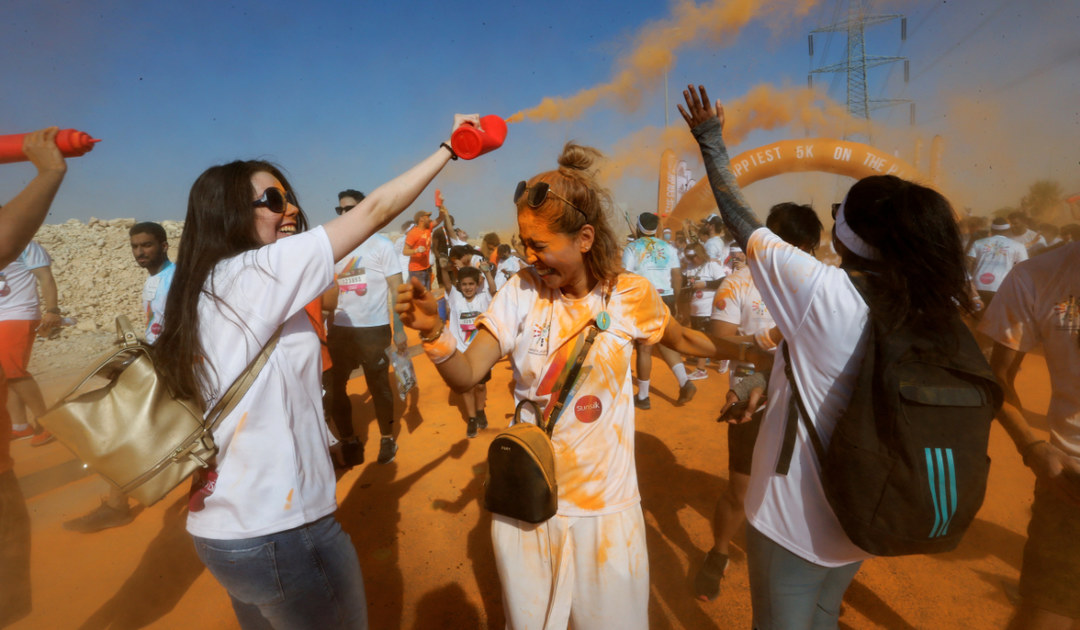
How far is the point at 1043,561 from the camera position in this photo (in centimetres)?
197

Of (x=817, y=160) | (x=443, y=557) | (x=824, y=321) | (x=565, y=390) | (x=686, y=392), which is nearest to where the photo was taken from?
(x=824, y=321)

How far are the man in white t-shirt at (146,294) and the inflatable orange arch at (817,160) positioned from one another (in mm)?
11546

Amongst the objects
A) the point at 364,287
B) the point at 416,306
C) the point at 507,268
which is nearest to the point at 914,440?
the point at 416,306

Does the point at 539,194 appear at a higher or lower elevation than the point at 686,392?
higher

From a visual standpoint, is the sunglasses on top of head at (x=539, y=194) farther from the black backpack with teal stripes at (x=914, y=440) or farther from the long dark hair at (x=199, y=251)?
the black backpack with teal stripes at (x=914, y=440)

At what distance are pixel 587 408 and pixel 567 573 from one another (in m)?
0.63

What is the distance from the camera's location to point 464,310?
5844mm

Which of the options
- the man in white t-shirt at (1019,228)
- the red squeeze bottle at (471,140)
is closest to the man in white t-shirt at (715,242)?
the man in white t-shirt at (1019,228)

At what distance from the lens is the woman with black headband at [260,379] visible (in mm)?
1431

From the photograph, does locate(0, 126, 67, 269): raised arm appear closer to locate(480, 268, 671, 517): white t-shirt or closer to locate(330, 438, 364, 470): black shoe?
locate(480, 268, 671, 517): white t-shirt

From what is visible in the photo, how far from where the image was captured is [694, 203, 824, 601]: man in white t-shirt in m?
2.75

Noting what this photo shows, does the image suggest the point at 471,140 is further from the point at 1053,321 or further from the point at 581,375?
the point at 1053,321

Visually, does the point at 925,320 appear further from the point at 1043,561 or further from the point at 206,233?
the point at 206,233

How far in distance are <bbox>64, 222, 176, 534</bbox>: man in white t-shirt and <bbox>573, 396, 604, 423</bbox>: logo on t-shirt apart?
12.2 ft
